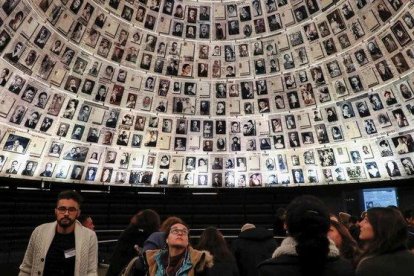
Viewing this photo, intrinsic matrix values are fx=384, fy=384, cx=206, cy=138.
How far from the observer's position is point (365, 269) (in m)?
2.92

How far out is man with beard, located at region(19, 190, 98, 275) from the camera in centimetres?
415

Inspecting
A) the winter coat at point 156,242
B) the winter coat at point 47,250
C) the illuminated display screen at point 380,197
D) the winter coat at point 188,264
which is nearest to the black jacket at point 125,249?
the winter coat at point 156,242

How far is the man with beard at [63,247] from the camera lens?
415cm

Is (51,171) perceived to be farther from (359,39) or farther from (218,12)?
(359,39)

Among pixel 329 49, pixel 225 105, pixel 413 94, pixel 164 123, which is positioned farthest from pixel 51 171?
pixel 413 94

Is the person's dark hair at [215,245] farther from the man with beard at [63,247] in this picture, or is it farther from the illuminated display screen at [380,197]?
the illuminated display screen at [380,197]

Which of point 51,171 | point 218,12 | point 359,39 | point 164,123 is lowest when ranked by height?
point 51,171

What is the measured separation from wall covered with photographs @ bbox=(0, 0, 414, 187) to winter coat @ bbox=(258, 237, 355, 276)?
37.7ft

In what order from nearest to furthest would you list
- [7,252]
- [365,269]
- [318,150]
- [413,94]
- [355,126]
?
[365,269] < [7,252] < [413,94] < [355,126] < [318,150]

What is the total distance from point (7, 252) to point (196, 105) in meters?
9.08

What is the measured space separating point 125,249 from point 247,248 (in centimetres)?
193

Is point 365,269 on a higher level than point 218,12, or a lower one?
lower

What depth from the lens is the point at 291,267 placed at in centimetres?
256

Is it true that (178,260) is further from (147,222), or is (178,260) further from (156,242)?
(147,222)
